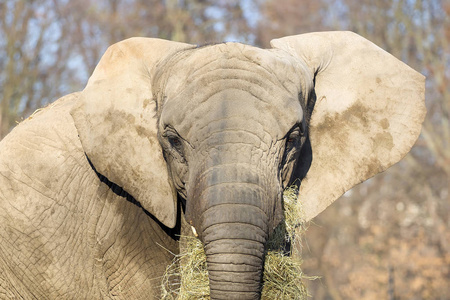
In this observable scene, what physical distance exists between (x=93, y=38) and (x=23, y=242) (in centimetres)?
1783

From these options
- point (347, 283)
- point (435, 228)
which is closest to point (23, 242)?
point (435, 228)

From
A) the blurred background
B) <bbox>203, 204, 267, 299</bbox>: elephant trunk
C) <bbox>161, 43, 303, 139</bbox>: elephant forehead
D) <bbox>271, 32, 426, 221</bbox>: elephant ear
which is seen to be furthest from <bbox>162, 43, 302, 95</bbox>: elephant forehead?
the blurred background

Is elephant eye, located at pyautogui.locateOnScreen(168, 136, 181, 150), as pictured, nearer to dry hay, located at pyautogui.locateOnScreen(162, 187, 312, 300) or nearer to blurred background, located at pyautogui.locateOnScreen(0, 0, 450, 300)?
dry hay, located at pyautogui.locateOnScreen(162, 187, 312, 300)

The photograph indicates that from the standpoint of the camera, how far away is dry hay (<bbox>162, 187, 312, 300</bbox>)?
3.71 m

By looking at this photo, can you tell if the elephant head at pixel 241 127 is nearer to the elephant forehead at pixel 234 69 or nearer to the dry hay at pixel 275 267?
the elephant forehead at pixel 234 69

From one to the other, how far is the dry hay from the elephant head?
0.67 feet

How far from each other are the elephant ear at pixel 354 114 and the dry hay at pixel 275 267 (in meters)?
0.38

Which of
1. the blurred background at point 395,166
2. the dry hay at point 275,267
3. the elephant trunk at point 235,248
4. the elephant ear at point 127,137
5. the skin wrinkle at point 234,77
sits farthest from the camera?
the blurred background at point 395,166

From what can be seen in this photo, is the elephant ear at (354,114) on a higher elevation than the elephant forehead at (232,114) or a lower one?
lower

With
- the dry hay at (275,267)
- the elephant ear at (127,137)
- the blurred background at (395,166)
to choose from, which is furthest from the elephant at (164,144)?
the blurred background at (395,166)

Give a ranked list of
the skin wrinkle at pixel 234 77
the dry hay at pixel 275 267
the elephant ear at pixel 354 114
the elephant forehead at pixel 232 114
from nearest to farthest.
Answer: the elephant forehead at pixel 232 114 < the dry hay at pixel 275 267 < the skin wrinkle at pixel 234 77 < the elephant ear at pixel 354 114

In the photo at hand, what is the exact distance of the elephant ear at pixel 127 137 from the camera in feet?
13.5

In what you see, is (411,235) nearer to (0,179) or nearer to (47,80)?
(47,80)

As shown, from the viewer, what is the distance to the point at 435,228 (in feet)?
49.1
